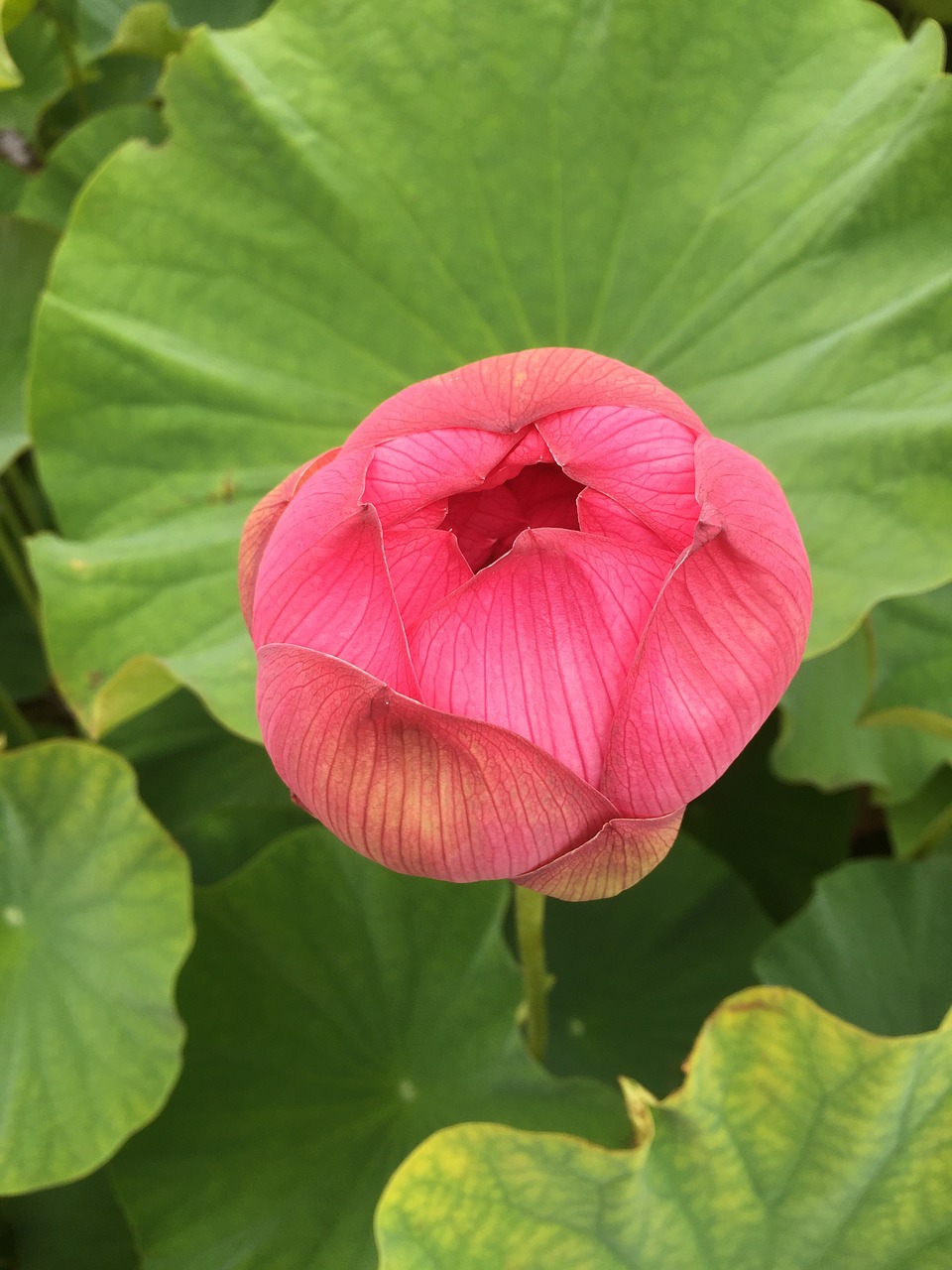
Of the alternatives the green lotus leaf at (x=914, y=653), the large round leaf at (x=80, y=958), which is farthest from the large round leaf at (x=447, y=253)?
the green lotus leaf at (x=914, y=653)

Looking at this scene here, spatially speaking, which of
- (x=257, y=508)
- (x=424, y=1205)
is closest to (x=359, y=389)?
(x=257, y=508)

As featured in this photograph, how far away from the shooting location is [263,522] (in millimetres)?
508

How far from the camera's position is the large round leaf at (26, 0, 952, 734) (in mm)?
751

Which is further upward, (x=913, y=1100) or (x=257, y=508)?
(x=257, y=508)

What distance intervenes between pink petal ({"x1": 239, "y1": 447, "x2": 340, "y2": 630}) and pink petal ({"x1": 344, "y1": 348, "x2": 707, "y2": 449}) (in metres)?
0.03

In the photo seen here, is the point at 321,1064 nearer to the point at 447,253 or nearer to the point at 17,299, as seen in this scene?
the point at 447,253

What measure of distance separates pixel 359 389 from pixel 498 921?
1.33ft

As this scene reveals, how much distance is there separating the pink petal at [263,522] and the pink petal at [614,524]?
12cm

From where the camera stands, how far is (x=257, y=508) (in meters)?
0.52

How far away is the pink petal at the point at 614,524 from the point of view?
1.42 feet

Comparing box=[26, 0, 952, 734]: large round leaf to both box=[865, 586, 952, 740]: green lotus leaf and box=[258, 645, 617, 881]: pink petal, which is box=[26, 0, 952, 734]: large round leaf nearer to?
box=[865, 586, 952, 740]: green lotus leaf

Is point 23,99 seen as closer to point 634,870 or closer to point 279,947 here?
point 279,947

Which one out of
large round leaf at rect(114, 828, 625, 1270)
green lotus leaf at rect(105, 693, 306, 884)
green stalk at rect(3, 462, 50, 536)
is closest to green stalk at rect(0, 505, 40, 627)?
green stalk at rect(3, 462, 50, 536)

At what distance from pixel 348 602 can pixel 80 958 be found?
1.58 ft
